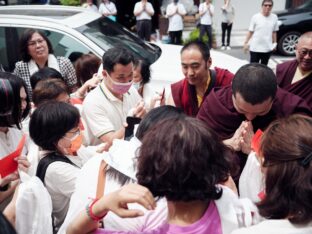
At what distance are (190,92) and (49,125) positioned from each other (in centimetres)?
119

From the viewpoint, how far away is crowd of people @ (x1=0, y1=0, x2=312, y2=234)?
4.21ft

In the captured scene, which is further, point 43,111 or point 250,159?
point 43,111

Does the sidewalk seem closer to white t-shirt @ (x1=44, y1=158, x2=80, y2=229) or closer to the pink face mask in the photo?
the pink face mask

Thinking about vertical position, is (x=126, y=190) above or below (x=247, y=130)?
above

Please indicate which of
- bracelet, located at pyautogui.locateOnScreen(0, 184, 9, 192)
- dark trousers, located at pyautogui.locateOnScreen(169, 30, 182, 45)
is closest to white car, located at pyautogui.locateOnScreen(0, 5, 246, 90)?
bracelet, located at pyautogui.locateOnScreen(0, 184, 9, 192)

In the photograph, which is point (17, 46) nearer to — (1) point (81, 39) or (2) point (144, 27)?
(1) point (81, 39)

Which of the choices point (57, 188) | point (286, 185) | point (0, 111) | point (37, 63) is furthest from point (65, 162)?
point (37, 63)

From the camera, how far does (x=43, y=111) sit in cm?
216

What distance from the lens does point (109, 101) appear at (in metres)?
2.78

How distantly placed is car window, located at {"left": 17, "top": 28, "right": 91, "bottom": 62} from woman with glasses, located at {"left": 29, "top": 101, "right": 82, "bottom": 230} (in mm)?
2446

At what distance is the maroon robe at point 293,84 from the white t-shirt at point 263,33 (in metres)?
3.74

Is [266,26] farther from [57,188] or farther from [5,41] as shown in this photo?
[57,188]

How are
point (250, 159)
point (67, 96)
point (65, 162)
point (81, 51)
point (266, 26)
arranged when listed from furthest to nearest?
point (266, 26)
point (81, 51)
point (67, 96)
point (65, 162)
point (250, 159)

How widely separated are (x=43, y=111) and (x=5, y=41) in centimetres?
300
